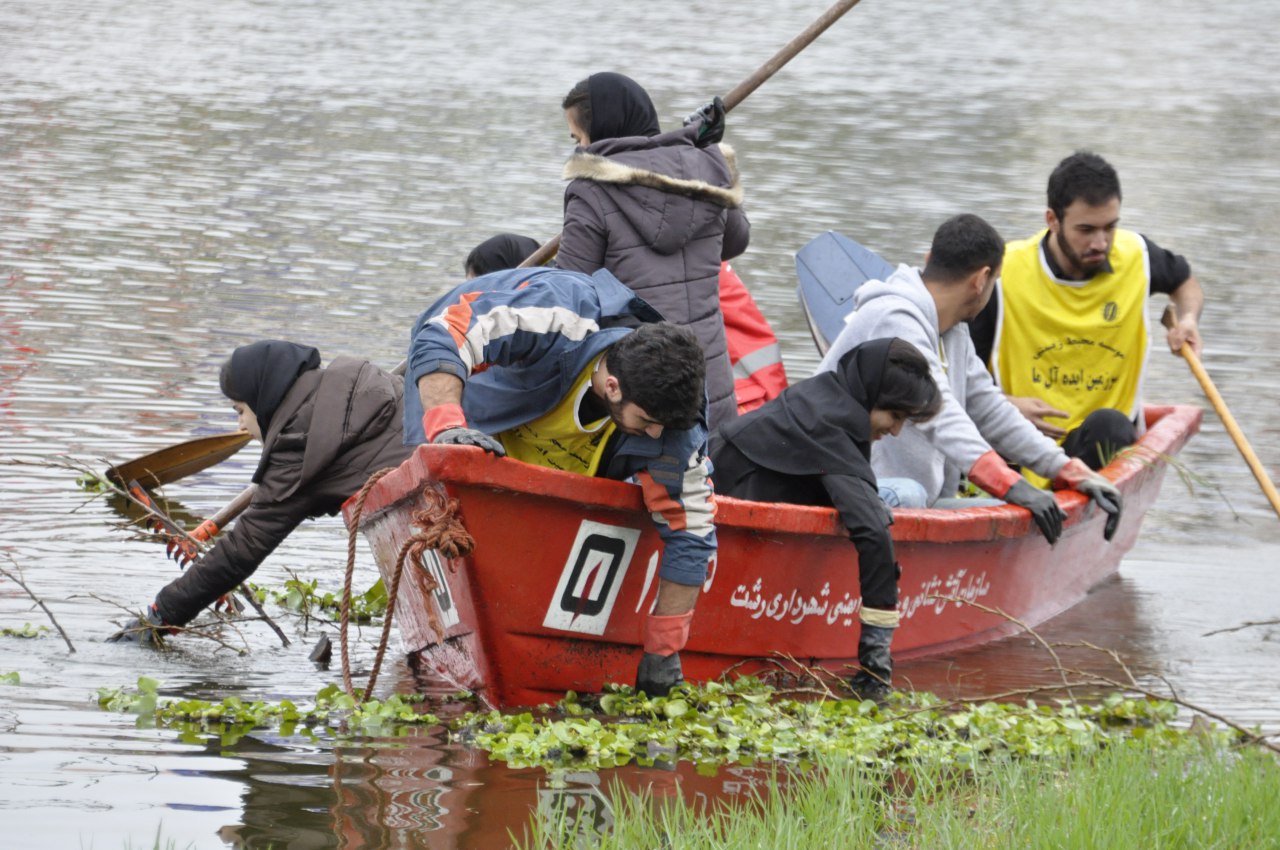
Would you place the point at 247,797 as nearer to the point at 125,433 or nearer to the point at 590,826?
the point at 590,826

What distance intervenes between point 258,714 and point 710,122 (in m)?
2.84

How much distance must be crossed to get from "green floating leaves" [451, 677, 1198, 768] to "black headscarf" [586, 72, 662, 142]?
6.85 feet

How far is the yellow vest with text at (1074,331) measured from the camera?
827 cm

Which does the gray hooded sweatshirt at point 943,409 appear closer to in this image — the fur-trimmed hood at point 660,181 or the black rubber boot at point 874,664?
the fur-trimmed hood at point 660,181

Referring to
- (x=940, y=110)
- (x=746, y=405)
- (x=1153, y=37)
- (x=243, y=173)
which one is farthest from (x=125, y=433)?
(x=1153, y=37)

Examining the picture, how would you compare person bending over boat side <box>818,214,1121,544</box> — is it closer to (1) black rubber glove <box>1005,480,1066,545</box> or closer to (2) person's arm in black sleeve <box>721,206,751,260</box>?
(1) black rubber glove <box>1005,480,1066,545</box>

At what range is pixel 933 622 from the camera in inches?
293

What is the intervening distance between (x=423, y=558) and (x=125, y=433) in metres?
4.06

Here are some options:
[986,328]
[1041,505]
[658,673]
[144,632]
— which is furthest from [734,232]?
[144,632]

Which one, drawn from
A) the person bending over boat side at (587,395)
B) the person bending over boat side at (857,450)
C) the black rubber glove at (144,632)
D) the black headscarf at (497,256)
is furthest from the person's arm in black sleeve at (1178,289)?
the black rubber glove at (144,632)

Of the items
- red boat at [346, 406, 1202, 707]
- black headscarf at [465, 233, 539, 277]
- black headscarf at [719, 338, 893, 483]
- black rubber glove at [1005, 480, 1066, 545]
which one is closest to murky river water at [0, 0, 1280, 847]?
red boat at [346, 406, 1202, 707]

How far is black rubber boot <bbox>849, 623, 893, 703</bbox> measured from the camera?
6387mm

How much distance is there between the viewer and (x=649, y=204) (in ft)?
22.4

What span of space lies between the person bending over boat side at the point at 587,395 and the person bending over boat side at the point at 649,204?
0.74 meters
